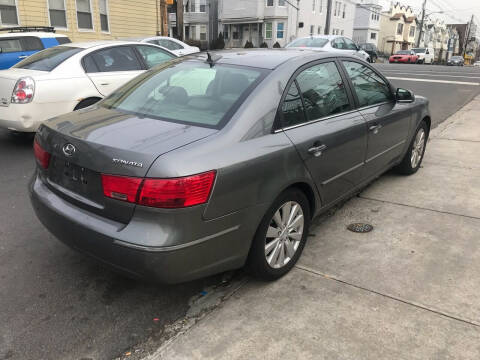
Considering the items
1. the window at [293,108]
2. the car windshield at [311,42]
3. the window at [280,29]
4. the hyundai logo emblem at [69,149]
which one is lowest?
the hyundai logo emblem at [69,149]

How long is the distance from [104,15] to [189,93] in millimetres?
17534

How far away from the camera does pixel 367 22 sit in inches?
2376

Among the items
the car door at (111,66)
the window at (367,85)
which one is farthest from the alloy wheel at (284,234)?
the car door at (111,66)

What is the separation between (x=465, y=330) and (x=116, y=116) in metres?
2.62

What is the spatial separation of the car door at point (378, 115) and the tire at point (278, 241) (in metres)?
1.20

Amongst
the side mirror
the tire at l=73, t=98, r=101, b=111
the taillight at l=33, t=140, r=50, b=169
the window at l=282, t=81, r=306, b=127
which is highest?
the window at l=282, t=81, r=306, b=127

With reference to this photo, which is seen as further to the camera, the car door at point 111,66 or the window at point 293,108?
the car door at point 111,66

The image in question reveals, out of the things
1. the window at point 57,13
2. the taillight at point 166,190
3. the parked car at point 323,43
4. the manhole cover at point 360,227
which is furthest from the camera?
the window at point 57,13

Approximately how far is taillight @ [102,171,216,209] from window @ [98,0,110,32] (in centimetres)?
1823

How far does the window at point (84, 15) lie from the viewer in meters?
17.6

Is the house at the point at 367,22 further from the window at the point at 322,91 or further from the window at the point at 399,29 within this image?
the window at the point at 322,91

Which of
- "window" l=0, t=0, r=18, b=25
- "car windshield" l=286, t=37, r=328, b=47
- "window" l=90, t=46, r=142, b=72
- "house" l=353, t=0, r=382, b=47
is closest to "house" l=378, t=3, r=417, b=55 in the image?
"house" l=353, t=0, r=382, b=47

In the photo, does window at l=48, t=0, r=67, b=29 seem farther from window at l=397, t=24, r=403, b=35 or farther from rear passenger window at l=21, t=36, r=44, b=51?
window at l=397, t=24, r=403, b=35

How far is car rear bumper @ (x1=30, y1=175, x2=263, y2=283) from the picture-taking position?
7.79 feet
